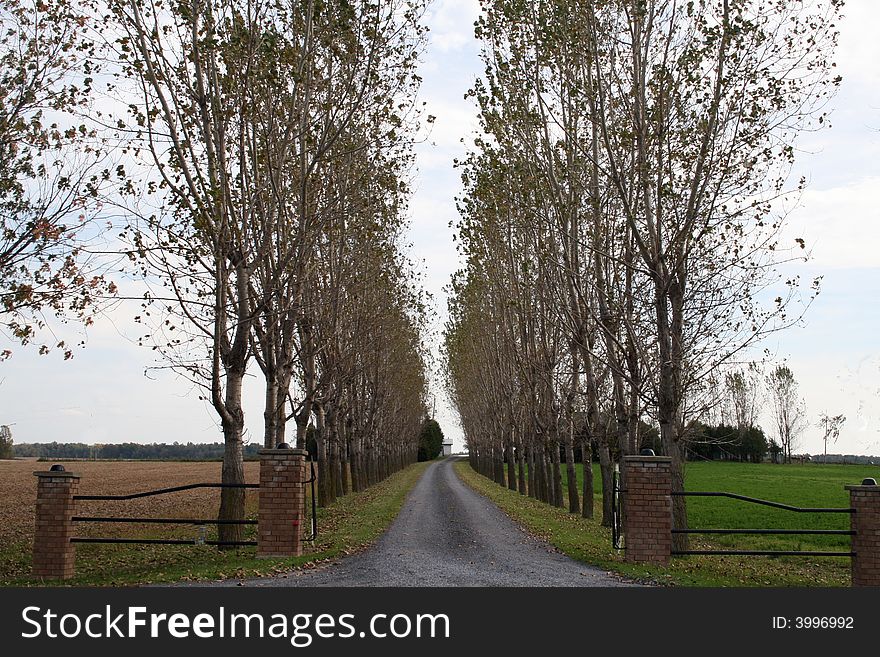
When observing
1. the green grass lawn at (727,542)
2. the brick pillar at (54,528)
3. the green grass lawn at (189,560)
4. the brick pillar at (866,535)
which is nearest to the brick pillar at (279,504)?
the green grass lawn at (189,560)

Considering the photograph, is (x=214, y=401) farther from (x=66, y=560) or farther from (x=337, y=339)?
(x=337, y=339)

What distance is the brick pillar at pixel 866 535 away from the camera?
1189cm

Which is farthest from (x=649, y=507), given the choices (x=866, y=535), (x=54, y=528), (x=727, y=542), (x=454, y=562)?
(x=727, y=542)

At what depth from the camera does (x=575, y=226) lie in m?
21.0

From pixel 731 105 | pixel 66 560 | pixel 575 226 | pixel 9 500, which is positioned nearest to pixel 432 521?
pixel 575 226

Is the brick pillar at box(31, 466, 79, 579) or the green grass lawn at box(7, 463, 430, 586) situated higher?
the brick pillar at box(31, 466, 79, 579)

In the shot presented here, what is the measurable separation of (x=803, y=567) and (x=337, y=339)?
14407 millimetres

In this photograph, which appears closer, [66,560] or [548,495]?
[66,560]

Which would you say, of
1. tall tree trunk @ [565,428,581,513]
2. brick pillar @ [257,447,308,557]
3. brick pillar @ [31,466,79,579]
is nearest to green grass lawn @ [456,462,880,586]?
tall tree trunk @ [565,428,581,513]

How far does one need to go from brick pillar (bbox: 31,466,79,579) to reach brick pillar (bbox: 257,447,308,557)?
2.70 m

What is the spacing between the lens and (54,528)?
12.5 metres

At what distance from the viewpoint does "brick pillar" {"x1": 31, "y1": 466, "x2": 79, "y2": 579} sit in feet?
40.8

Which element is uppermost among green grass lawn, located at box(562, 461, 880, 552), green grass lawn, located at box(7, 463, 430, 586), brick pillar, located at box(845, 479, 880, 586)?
brick pillar, located at box(845, 479, 880, 586)

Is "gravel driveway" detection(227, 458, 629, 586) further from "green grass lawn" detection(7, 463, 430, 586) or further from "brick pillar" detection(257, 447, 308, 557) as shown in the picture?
"brick pillar" detection(257, 447, 308, 557)
